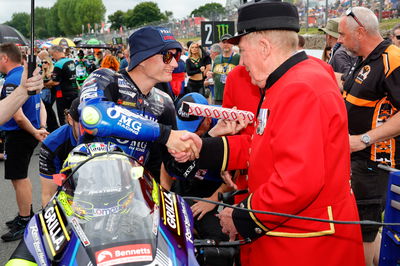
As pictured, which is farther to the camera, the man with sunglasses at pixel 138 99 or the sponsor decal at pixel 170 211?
the man with sunglasses at pixel 138 99

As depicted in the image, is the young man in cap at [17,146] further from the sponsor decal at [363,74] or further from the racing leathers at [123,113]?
the sponsor decal at [363,74]

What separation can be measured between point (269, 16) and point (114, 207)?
1182 millimetres

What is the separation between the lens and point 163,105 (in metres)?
2.96

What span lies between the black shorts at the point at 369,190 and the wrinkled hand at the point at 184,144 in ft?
5.65

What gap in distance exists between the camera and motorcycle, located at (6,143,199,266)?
168cm

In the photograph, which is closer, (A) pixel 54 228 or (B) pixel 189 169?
(A) pixel 54 228

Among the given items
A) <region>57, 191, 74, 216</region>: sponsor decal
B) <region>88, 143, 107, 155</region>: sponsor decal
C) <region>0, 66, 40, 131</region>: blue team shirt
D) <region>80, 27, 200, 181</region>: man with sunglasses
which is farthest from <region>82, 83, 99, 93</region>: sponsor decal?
<region>0, 66, 40, 131</region>: blue team shirt

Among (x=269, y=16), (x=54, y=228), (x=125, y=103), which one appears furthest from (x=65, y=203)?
(x=269, y=16)

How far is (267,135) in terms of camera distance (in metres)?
1.79

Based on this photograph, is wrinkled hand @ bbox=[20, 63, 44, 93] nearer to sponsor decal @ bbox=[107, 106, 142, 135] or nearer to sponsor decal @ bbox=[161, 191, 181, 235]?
sponsor decal @ bbox=[107, 106, 142, 135]

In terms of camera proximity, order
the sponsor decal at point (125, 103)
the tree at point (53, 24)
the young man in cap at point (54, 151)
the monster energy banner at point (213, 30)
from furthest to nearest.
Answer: the tree at point (53, 24), the monster energy banner at point (213, 30), the young man in cap at point (54, 151), the sponsor decal at point (125, 103)

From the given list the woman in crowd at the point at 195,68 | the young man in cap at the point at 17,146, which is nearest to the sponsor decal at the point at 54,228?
the young man in cap at the point at 17,146

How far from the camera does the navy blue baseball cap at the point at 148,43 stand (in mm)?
2686

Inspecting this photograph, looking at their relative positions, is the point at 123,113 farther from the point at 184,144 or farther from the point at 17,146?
the point at 17,146
